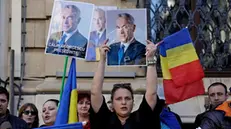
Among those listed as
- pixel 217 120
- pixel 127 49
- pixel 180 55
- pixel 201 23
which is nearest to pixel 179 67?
pixel 180 55

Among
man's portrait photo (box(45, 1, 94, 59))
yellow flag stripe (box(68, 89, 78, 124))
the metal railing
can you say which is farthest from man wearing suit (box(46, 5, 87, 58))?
the metal railing

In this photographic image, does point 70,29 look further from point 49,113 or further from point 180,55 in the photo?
point 180,55

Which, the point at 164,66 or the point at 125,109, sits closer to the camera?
the point at 125,109

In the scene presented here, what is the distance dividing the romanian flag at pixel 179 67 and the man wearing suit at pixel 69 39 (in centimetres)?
71

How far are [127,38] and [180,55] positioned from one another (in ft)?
1.61

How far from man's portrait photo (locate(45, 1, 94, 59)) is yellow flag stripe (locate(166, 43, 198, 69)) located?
745mm

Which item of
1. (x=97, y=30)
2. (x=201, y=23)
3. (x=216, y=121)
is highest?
(x=201, y=23)

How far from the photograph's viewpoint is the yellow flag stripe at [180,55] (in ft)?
17.3

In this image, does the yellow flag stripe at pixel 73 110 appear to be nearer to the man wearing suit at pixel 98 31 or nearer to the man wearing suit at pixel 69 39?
the man wearing suit at pixel 69 39

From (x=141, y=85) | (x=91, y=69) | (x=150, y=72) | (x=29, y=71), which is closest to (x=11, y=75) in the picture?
(x=29, y=71)

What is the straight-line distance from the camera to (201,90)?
5375 mm

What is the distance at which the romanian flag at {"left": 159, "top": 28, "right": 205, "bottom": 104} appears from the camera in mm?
5266

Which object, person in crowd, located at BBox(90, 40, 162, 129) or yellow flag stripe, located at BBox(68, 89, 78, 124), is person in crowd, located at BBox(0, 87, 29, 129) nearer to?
yellow flag stripe, located at BBox(68, 89, 78, 124)

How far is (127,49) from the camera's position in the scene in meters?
5.20
